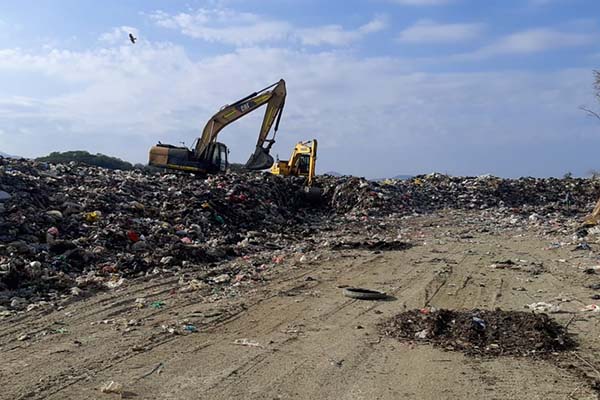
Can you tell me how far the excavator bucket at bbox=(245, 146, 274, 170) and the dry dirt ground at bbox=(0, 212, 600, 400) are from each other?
1207 cm

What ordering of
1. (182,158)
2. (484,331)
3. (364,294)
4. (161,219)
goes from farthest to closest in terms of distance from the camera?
1. (182,158)
2. (161,219)
3. (364,294)
4. (484,331)

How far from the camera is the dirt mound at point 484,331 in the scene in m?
4.40

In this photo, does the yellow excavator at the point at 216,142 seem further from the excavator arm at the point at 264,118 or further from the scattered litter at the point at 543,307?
the scattered litter at the point at 543,307

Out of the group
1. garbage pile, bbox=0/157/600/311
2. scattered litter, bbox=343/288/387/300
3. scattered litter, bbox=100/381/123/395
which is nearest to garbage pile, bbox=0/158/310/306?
garbage pile, bbox=0/157/600/311

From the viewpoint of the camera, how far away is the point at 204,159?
60.4 feet

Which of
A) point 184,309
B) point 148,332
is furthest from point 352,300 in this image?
point 148,332

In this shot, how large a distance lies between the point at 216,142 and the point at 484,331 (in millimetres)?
14733

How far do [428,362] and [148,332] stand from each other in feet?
7.51

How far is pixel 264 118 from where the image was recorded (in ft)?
62.7

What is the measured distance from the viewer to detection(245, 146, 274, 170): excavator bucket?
19328 mm

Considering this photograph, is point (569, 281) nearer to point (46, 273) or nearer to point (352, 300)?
point (352, 300)

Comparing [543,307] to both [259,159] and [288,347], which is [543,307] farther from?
[259,159]

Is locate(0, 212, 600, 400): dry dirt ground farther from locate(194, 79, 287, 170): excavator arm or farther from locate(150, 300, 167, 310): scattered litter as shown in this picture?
locate(194, 79, 287, 170): excavator arm

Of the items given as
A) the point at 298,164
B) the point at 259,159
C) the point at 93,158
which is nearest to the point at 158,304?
the point at 259,159
